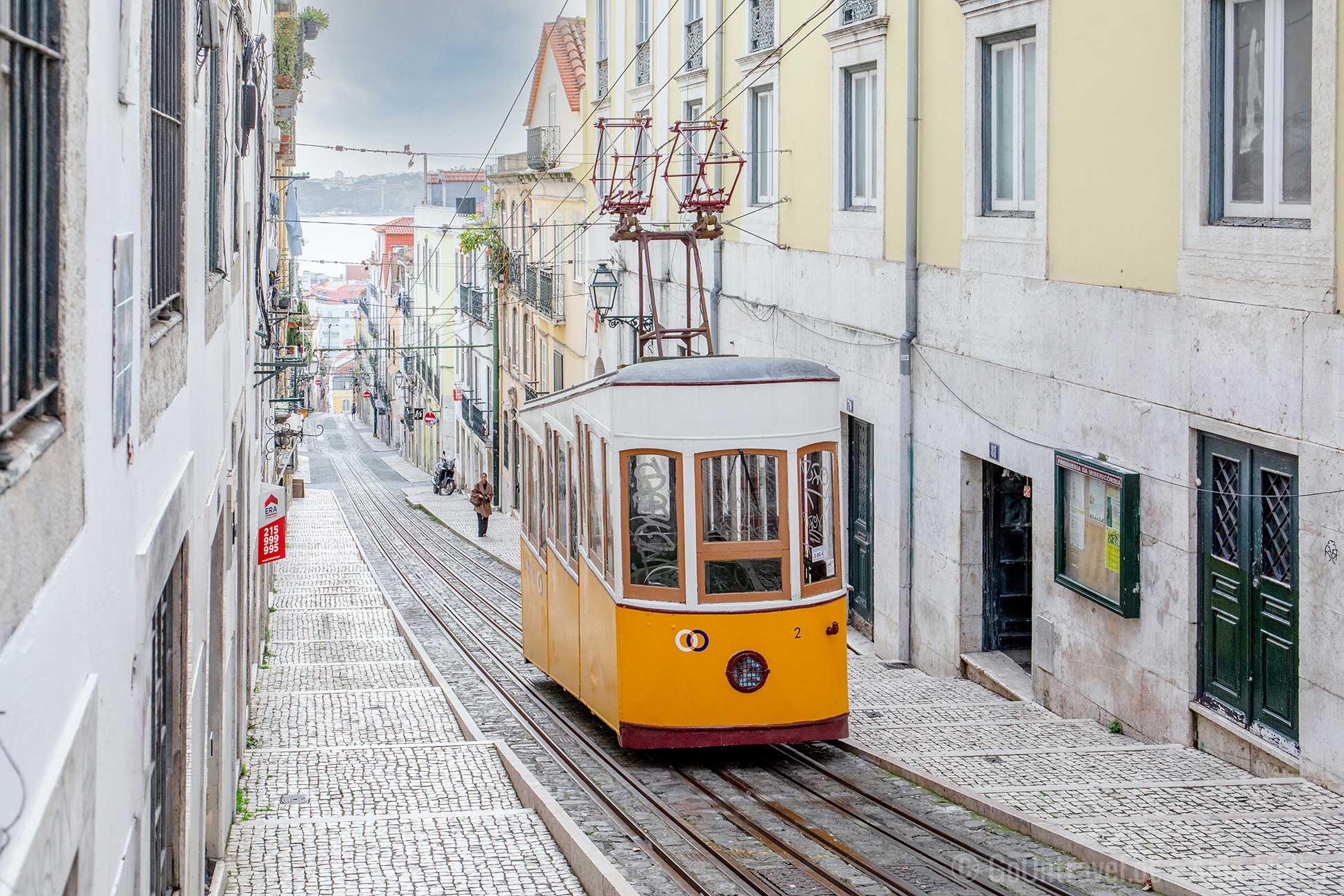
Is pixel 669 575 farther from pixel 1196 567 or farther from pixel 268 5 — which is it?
pixel 268 5

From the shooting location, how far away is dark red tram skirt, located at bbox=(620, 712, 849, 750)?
374 inches

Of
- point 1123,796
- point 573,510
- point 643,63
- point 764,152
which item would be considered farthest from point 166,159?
point 643,63

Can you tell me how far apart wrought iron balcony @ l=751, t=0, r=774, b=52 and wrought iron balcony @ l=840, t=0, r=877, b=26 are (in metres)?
2.94

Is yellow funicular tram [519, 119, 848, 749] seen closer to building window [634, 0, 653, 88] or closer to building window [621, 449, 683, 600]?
building window [621, 449, 683, 600]

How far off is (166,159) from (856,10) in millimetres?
10867

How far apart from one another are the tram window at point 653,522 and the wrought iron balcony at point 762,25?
10.4m

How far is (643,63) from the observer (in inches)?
1017

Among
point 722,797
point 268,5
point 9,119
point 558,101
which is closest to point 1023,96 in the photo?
point 722,797

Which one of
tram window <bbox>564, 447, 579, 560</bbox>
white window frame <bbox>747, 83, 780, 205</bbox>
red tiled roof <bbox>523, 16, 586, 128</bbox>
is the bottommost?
tram window <bbox>564, 447, 579, 560</bbox>

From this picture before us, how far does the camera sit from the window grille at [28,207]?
264 cm

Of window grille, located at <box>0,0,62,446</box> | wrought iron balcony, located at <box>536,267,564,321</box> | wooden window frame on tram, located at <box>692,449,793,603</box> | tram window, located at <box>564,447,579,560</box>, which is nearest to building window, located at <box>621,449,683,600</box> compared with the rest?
wooden window frame on tram, located at <box>692,449,793,603</box>

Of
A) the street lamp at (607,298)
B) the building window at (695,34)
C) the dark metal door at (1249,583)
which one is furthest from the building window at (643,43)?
the dark metal door at (1249,583)

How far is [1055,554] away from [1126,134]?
9.74ft

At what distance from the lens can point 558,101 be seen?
35.9 meters
